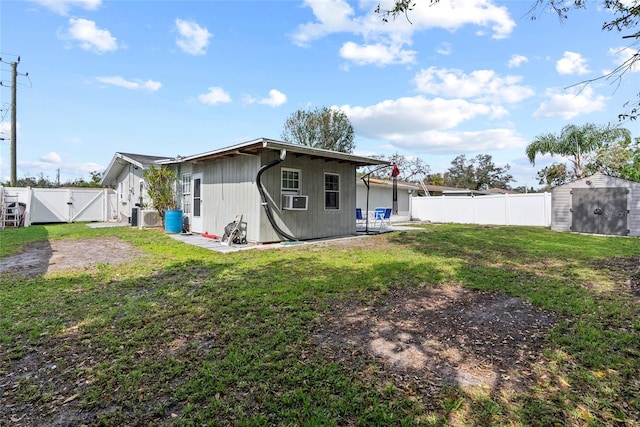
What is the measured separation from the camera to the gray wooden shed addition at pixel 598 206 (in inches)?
444

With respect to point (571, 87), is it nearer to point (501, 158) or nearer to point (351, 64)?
point (351, 64)

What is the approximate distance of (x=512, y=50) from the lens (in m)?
7.12

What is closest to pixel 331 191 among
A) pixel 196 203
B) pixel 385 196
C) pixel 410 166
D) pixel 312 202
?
pixel 312 202

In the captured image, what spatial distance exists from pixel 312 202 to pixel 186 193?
5149mm

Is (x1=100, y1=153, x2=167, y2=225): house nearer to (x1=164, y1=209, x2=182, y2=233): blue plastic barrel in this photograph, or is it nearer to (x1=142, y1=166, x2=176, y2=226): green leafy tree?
(x1=142, y1=166, x2=176, y2=226): green leafy tree

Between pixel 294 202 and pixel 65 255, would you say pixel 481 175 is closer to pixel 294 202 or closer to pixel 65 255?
pixel 294 202

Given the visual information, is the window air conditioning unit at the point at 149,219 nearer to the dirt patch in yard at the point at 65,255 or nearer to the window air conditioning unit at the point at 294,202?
the dirt patch in yard at the point at 65,255

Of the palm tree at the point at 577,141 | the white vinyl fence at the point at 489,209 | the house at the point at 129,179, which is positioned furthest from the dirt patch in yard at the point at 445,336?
the palm tree at the point at 577,141

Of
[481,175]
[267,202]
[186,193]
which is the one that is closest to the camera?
[267,202]

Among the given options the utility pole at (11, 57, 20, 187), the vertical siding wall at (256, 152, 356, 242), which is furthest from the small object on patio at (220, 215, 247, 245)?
the utility pole at (11, 57, 20, 187)

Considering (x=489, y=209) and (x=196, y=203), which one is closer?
(x=196, y=203)

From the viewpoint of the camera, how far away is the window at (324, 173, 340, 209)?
32.4 feet

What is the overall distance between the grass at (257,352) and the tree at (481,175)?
127 ft

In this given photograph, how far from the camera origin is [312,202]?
30.9 feet
